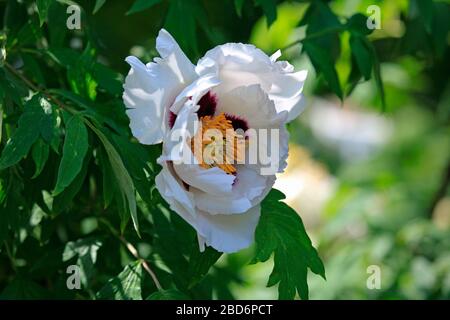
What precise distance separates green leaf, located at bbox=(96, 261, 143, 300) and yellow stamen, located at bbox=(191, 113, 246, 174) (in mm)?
279

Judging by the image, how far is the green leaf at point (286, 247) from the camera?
1.54m

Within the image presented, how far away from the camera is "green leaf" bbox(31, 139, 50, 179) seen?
4.72 feet

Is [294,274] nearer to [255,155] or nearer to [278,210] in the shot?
[278,210]

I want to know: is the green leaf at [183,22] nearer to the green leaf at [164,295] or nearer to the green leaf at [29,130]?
the green leaf at [29,130]

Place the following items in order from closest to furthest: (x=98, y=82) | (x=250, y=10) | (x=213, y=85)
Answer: (x=213, y=85) < (x=98, y=82) < (x=250, y=10)

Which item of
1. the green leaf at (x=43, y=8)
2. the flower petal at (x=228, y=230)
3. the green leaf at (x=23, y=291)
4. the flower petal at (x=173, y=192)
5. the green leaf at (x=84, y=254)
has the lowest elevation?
the green leaf at (x=23, y=291)

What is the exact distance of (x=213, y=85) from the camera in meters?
1.40

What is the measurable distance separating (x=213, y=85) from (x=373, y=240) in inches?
66.5

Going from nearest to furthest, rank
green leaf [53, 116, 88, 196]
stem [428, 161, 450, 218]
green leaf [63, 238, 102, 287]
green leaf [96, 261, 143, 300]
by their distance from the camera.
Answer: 1. green leaf [53, 116, 88, 196]
2. green leaf [96, 261, 143, 300]
3. green leaf [63, 238, 102, 287]
4. stem [428, 161, 450, 218]

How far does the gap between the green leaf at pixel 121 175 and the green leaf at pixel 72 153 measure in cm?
3

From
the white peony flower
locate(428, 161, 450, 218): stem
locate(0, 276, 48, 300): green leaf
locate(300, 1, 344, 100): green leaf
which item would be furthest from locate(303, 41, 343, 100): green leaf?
locate(428, 161, 450, 218): stem

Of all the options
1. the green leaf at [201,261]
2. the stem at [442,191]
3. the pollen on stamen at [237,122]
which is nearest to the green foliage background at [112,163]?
the green leaf at [201,261]

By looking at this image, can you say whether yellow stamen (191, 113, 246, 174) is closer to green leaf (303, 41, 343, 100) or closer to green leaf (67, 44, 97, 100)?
green leaf (67, 44, 97, 100)

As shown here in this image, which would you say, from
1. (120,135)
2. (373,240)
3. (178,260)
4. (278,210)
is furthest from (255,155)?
(373,240)
